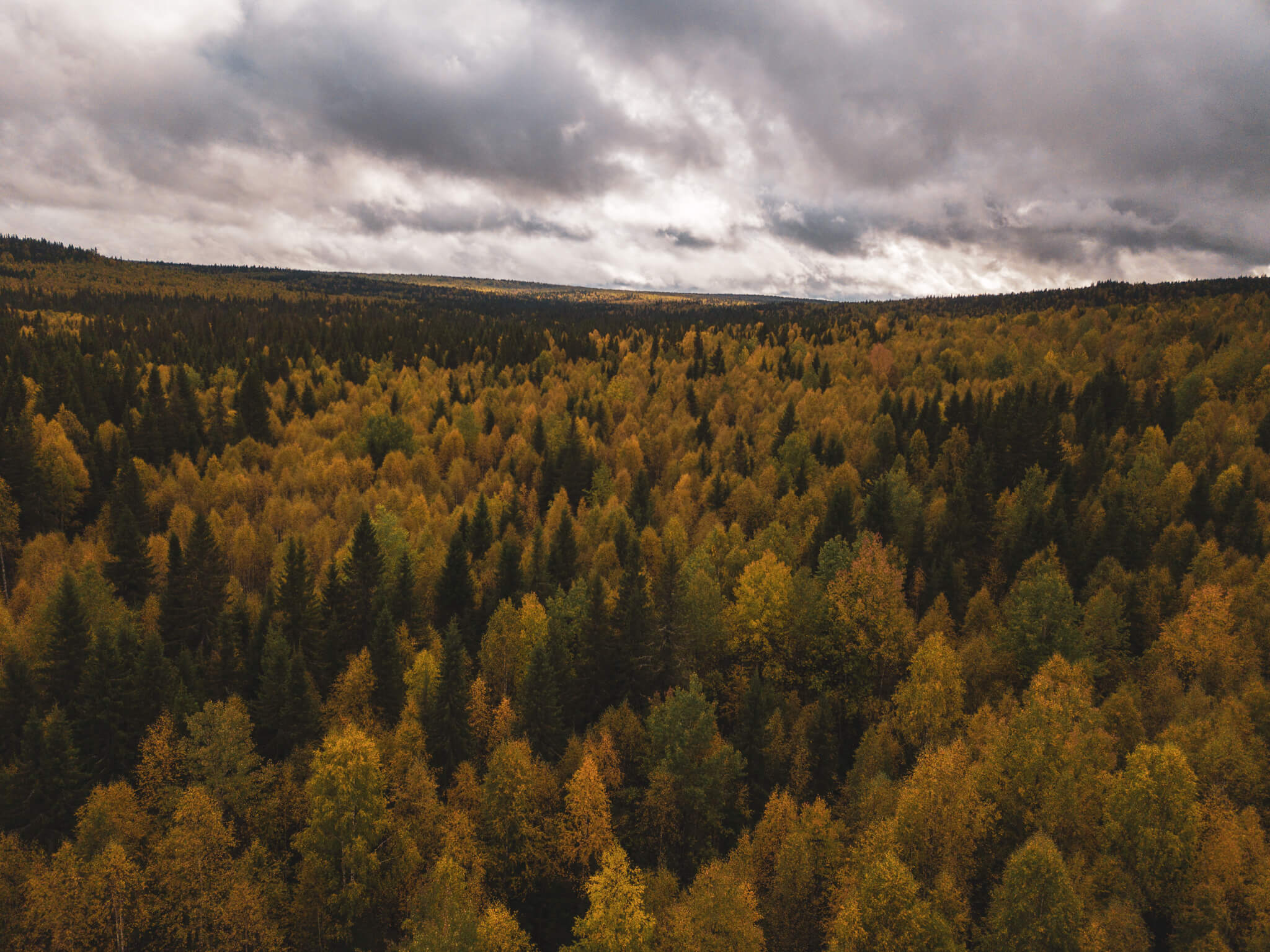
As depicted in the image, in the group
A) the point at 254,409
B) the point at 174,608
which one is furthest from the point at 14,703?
the point at 254,409

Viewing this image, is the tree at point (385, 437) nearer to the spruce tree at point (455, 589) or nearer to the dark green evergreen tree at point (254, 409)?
the dark green evergreen tree at point (254, 409)

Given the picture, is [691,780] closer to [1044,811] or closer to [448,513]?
[1044,811]

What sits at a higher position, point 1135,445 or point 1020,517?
point 1135,445

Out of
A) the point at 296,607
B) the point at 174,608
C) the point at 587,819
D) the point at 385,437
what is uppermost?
the point at 385,437

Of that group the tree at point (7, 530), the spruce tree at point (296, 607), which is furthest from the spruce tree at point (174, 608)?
the tree at point (7, 530)

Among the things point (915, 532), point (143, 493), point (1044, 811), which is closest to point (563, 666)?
point (1044, 811)

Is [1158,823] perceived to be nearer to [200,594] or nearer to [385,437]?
[200,594]
